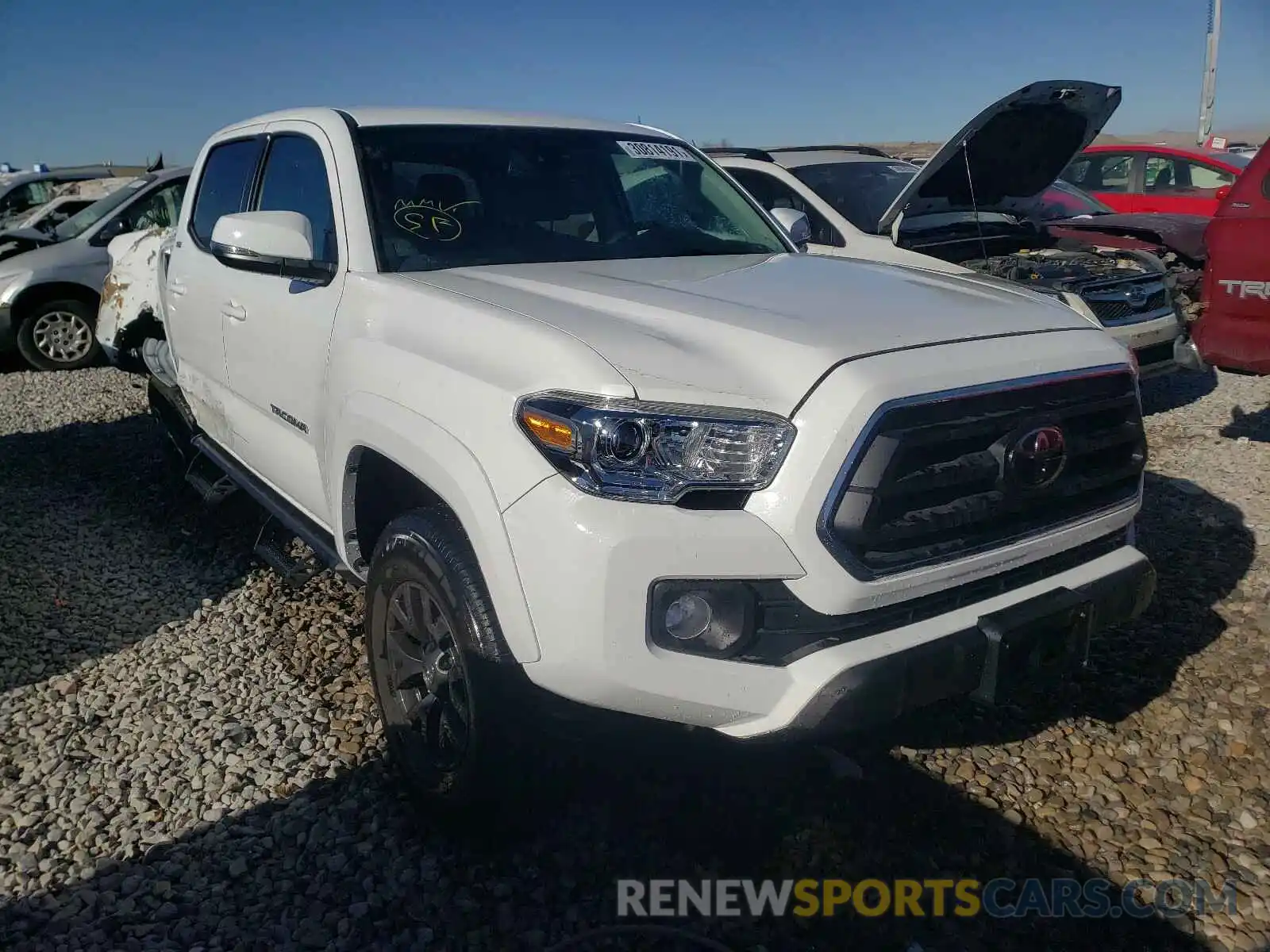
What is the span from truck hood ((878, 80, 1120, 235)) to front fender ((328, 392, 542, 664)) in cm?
392

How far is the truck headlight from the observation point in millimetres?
2014

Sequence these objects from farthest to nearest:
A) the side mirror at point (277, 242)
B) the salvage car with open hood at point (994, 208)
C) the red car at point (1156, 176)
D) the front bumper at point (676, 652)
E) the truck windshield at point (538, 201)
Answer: the red car at point (1156, 176) < the salvage car with open hood at point (994, 208) < the truck windshield at point (538, 201) < the side mirror at point (277, 242) < the front bumper at point (676, 652)

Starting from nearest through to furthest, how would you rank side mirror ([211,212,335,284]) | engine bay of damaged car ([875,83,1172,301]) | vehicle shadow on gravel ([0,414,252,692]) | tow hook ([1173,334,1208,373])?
side mirror ([211,212,335,284])
vehicle shadow on gravel ([0,414,252,692])
engine bay of damaged car ([875,83,1172,301])
tow hook ([1173,334,1208,373])

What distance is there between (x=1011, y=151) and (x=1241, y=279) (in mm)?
1509

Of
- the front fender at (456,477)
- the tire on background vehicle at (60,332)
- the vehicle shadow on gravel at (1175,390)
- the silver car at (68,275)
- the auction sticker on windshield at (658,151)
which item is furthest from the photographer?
the tire on background vehicle at (60,332)

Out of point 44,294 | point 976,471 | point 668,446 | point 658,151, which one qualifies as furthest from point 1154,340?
point 44,294

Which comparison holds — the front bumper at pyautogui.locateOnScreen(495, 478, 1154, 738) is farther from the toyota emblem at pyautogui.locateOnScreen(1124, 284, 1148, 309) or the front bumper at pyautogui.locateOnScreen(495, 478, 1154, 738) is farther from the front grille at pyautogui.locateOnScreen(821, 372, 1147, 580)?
the toyota emblem at pyautogui.locateOnScreen(1124, 284, 1148, 309)

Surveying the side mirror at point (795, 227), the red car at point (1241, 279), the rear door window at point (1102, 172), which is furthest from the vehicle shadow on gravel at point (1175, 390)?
the side mirror at point (795, 227)

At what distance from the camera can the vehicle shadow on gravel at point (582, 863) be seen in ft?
7.48

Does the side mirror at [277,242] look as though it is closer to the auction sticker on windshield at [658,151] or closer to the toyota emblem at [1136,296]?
the auction sticker on windshield at [658,151]

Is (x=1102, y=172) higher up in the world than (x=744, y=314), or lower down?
higher up

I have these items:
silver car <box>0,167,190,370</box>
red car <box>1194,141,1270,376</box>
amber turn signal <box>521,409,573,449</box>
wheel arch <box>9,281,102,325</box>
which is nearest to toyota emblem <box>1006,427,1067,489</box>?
amber turn signal <box>521,409,573,449</box>

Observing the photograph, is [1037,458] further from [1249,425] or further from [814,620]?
[1249,425]

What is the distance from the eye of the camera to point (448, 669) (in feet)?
8.02
